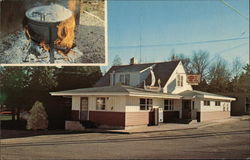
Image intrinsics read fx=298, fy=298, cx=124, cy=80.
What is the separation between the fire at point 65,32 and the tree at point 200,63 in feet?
6.76

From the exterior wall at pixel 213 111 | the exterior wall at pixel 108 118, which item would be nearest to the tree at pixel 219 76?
the exterior wall at pixel 213 111

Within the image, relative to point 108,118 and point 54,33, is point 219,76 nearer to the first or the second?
point 54,33

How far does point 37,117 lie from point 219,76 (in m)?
2.62

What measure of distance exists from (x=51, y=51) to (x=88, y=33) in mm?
310

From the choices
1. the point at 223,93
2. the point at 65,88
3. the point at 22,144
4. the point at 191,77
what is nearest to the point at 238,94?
the point at 223,93

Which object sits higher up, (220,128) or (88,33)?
(88,33)

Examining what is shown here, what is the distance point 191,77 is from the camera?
4395 mm

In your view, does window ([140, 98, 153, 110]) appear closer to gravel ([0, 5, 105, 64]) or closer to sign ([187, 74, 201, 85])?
sign ([187, 74, 201, 85])

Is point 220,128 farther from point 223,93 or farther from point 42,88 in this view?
point 42,88

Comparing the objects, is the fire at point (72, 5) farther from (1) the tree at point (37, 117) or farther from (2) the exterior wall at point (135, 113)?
(2) the exterior wall at point (135, 113)

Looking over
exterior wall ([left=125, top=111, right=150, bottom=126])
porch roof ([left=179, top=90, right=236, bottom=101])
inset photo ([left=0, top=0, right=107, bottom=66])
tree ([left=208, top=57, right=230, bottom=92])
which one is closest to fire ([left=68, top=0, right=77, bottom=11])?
inset photo ([left=0, top=0, right=107, bottom=66])

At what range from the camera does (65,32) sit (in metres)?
2.25

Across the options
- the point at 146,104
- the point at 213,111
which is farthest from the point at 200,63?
the point at 146,104

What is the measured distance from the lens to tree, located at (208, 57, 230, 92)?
13.3 ft
